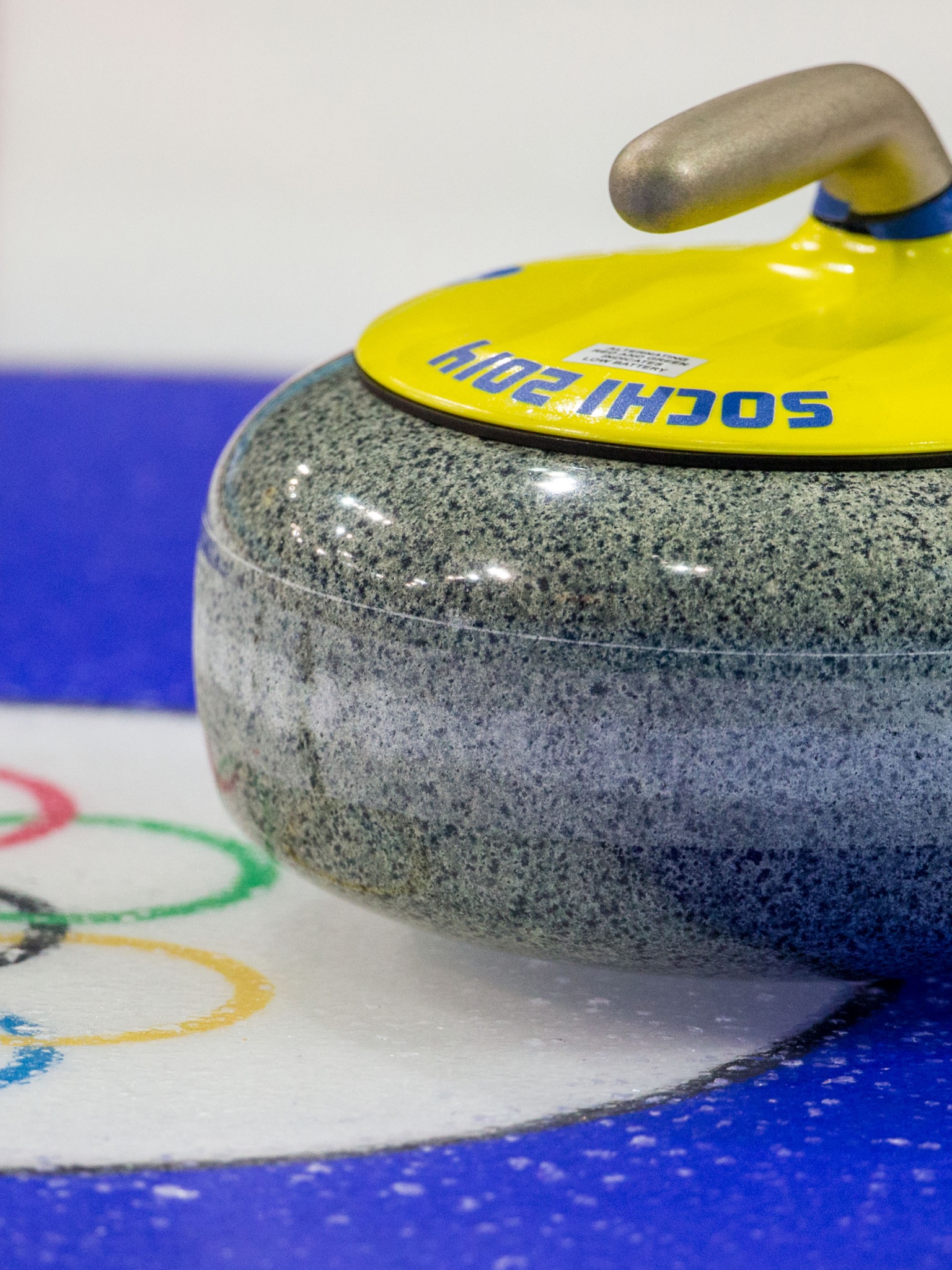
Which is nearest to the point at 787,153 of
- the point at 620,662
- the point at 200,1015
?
the point at 620,662

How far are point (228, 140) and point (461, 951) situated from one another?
9.82 ft

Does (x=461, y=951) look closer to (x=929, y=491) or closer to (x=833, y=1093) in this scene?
(x=833, y=1093)

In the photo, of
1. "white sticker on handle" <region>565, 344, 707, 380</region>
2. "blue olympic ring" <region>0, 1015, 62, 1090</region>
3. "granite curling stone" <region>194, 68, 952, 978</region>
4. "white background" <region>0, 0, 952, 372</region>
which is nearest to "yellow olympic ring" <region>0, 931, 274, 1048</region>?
"blue olympic ring" <region>0, 1015, 62, 1090</region>

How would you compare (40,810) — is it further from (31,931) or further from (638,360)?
(638,360)

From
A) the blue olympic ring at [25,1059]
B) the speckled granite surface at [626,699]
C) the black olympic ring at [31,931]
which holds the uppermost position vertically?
the speckled granite surface at [626,699]

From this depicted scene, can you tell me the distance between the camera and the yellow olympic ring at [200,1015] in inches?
48.4

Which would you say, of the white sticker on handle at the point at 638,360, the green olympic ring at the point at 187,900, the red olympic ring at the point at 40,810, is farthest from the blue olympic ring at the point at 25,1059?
the white sticker on handle at the point at 638,360

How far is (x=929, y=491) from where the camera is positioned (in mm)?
1112

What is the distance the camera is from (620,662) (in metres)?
1.08

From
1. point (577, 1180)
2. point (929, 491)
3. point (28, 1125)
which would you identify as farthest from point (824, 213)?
point (28, 1125)

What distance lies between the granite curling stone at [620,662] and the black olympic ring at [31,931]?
261mm

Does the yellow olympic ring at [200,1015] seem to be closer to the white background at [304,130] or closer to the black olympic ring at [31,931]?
the black olympic ring at [31,931]

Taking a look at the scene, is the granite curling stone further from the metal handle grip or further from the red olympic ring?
the red olympic ring

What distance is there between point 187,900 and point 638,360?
1.93 feet
